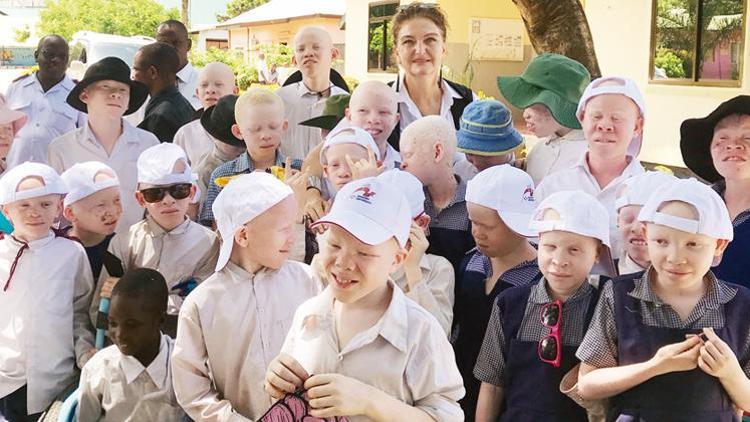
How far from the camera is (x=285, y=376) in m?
2.22

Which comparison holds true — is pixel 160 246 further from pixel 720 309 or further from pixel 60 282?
pixel 720 309

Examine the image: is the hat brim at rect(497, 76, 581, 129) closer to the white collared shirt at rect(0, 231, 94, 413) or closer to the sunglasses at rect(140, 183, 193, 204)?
the sunglasses at rect(140, 183, 193, 204)

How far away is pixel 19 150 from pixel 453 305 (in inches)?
152

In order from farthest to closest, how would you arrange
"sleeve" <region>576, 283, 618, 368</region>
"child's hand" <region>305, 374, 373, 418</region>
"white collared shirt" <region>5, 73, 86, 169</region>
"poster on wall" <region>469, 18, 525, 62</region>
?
"poster on wall" <region>469, 18, 525, 62</region> → "white collared shirt" <region>5, 73, 86, 169</region> → "sleeve" <region>576, 283, 618, 368</region> → "child's hand" <region>305, 374, 373, 418</region>

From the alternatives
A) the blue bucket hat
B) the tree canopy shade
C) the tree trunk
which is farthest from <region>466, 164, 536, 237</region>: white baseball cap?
the tree canopy shade

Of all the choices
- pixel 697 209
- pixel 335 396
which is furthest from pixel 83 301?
pixel 697 209

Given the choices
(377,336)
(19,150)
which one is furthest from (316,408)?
(19,150)

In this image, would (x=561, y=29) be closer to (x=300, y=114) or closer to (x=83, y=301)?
(x=300, y=114)

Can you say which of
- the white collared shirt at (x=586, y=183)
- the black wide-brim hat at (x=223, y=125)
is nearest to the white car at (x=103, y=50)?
the black wide-brim hat at (x=223, y=125)

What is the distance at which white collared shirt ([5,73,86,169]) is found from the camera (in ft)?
19.5

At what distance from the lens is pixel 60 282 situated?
3.75 m

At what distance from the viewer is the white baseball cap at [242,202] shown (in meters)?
2.88

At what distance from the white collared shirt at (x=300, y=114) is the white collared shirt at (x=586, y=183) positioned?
2.02m

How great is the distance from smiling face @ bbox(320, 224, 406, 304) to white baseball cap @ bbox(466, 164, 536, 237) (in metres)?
1.10
